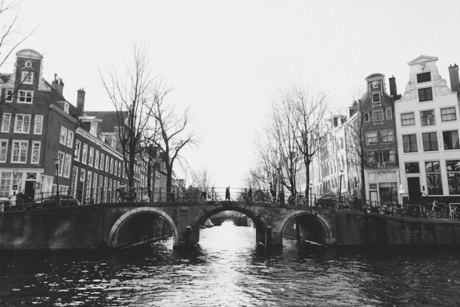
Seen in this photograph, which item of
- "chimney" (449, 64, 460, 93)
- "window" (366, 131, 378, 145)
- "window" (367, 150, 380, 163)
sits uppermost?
"chimney" (449, 64, 460, 93)

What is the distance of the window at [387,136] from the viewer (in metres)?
39.1

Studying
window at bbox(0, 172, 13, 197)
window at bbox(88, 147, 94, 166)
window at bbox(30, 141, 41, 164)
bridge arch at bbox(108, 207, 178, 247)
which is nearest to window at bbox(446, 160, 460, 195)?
bridge arch at bbox(108, 207, 178, 247)

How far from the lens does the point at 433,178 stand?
119 ft

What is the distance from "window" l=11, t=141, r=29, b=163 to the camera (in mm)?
31453

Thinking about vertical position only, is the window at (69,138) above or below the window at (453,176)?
above

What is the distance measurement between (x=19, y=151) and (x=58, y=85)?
34.6 ft

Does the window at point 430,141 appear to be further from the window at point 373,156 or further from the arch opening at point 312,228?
the arch opening at point 312,228

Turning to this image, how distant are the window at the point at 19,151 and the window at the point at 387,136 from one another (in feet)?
122

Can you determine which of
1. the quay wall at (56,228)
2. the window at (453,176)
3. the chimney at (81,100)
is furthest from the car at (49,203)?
the window at (453,176)

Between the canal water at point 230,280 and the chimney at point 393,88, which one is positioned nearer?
the canal water at point 230,280

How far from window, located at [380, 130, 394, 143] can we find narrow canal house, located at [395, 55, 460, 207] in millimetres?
872

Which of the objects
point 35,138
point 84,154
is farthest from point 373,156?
point 35,138

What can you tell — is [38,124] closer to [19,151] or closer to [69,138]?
[19,151]

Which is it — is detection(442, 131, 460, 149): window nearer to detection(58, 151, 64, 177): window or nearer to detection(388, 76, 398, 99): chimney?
detection(388, 76, 398, 99): chimney
